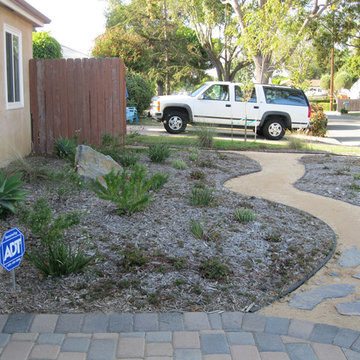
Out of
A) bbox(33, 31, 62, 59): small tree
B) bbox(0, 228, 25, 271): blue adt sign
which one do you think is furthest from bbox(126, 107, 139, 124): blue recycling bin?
bbox(0, 228, 25, 271): blue adt sign

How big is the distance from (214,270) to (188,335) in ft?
3.19

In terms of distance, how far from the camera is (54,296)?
11.9 ft

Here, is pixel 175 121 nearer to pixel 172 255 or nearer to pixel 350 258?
pixel 350 258

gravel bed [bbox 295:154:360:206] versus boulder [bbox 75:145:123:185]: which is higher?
boulder [bbox 75:145:123:185]

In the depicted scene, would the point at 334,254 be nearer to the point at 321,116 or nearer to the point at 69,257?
the point at 69,257

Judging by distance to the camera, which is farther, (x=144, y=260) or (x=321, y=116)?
(x=321, y=116)

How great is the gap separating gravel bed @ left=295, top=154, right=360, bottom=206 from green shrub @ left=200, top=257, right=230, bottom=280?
3646 millimetres

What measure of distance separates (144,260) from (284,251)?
149 centimetres

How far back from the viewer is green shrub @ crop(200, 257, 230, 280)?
13.3 feet

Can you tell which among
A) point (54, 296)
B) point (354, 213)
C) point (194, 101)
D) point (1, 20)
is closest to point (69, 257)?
point (54, 296)

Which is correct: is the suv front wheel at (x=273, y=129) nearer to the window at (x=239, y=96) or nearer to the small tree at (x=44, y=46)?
the window at (x=239, y=96)

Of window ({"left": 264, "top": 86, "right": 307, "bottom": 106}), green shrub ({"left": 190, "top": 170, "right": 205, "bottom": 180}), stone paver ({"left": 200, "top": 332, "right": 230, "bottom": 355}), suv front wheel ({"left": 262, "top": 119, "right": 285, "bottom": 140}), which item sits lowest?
stone paver ({"left": 200, "top": 332, "right": 230, "bottom": 355})

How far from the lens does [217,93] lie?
1603 cm

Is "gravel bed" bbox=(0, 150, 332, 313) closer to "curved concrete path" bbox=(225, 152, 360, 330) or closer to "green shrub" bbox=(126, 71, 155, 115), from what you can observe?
"curved concrete path" bbox=(225, 152, 360, 330)
